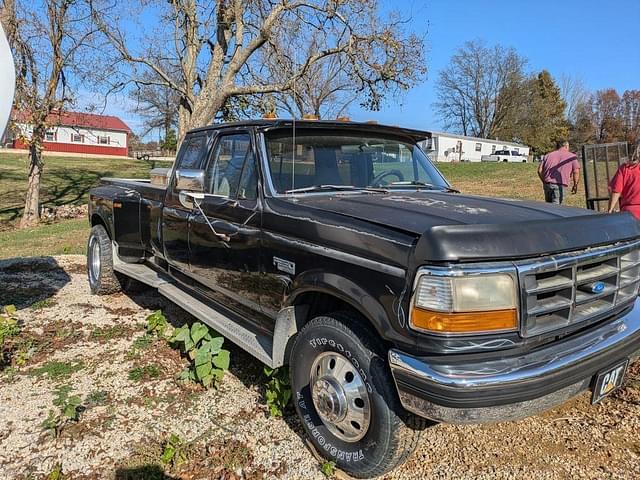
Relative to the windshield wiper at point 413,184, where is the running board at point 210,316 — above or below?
below

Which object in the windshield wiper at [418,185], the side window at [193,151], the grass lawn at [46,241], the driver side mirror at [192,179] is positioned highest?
the side window at [193,151]

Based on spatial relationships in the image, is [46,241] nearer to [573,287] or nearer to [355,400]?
[355,400]

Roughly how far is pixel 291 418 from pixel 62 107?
47.5 feet

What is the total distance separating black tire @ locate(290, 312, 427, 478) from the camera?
93.9 inches

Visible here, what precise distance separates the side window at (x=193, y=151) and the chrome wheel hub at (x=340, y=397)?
2308 millimetres

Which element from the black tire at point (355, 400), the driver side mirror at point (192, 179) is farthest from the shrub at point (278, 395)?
the driver side mirror at point (192, 179)

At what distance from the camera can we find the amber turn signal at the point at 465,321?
6.98 ft

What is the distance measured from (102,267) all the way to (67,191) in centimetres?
2168

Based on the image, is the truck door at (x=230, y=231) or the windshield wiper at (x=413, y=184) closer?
the truck door at (x=230, y=231)

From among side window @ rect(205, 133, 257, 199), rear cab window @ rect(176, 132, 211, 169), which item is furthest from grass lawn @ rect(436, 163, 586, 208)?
side window @ rect(205, 133, 257, 199)

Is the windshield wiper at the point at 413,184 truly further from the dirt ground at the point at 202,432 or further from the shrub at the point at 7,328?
the shrub at the point at 7,328

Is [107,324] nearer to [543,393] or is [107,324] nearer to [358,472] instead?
[358,472]

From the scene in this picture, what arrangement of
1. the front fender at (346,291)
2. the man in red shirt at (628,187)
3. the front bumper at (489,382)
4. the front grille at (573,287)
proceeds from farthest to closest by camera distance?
the man in red shirt at (628,187)
the front fender at (346,291)
the front grille at (573,287)
the front bumper at (489,382)

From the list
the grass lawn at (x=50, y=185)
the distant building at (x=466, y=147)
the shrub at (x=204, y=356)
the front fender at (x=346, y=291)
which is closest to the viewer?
the front fender at (x=346, y=291)
